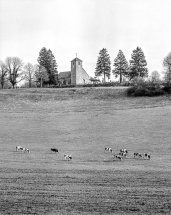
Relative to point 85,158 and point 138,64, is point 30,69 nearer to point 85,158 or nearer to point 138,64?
point 138,64

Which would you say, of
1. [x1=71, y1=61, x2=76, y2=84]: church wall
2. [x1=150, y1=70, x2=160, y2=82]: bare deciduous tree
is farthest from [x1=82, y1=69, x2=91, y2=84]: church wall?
[x1=150, y1=70, x2=160, y2=82]: bare deciduous tree

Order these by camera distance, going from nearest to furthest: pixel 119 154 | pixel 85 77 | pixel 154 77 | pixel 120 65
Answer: pixel 119 154
pixel 154 77
pixel 120 65
pixel 85 77

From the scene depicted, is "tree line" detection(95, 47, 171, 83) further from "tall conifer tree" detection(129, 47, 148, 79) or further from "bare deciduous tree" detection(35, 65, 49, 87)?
"bare deciduous tree" detection(35, 65, 49, 87)

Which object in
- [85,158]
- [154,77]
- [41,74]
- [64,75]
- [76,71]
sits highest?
[76,71]

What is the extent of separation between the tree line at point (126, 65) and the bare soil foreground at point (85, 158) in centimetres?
3660

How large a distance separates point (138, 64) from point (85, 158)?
246ft

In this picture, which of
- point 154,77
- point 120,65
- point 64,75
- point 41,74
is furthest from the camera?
point 64,75

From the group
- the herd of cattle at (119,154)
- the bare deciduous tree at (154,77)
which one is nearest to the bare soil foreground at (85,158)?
the herd of cattle at (119,154)

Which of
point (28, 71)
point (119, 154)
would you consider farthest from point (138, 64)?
point (119, 154)

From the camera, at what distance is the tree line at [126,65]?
315 ft

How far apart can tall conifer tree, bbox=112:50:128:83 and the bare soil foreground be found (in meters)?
38.2

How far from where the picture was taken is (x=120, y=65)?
9744 cm

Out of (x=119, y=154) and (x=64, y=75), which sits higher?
(x=64, y=75)

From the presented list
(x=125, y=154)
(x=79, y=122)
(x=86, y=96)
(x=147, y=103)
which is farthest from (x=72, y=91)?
(x=125, y=154)
